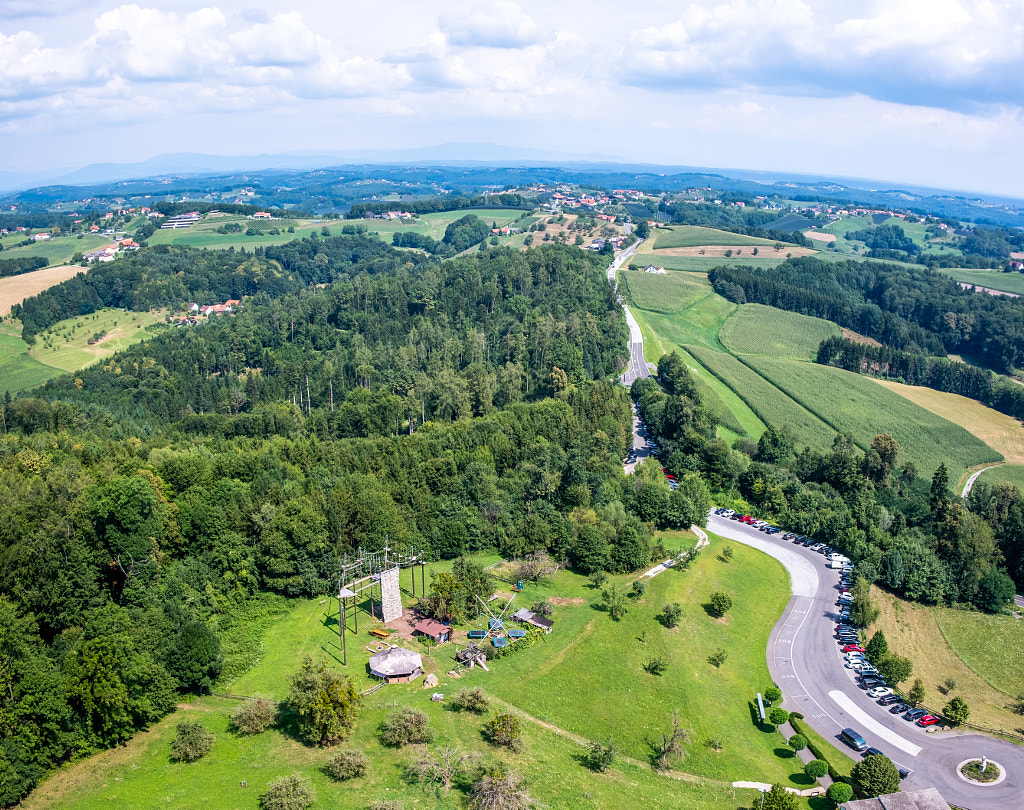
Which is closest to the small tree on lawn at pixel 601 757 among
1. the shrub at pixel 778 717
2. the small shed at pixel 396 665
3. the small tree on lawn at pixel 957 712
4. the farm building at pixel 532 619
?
the small shed at pixel 396 665

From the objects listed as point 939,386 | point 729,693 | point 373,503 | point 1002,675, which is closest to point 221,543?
point 373,503

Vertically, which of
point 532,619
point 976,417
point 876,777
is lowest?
point 976,417

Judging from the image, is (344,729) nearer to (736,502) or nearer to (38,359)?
(736,502)

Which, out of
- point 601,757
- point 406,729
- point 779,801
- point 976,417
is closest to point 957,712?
point 779,801

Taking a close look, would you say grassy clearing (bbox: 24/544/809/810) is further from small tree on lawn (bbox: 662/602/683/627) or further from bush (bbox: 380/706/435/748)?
small tree on lawn (bbox: 662/602/683/627)

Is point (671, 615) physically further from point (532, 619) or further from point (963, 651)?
point (963, 651)

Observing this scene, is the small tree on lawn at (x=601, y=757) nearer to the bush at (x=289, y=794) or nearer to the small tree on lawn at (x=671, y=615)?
the bush at (x=289, y=794)
